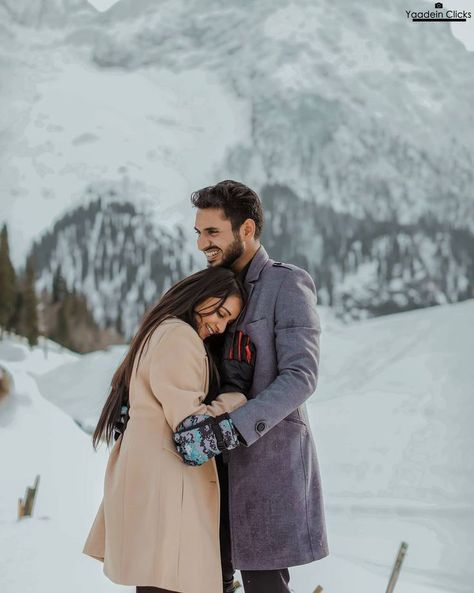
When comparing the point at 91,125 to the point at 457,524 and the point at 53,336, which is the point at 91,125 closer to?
the point at 53,336

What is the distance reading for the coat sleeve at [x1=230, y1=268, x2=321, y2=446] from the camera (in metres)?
1.08

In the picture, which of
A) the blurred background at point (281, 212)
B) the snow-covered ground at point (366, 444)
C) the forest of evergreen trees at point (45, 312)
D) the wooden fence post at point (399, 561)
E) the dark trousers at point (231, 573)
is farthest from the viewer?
the forest of evergreen trees at point (45, 312)

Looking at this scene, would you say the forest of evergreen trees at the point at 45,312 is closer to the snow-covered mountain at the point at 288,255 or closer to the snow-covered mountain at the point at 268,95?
the snow-covered mountain at the point at 288,255

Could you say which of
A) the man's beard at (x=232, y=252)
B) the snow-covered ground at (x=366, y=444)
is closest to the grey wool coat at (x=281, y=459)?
the man's beard at (x=232, y=252)

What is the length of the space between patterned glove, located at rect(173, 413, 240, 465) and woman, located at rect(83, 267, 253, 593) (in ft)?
0.05

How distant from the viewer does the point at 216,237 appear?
4.23 ft

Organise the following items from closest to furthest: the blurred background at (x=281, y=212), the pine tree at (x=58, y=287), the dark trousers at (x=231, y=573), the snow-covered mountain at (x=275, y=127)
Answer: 1. the dark trousers at (x=231, y=573)
2. the blurred background at (x=281, y=212)
3. the pine tree at (x=58, y=287)
4. the snow-covered mountain at (x=275, y=127)

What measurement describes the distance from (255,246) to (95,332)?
7.40 meters

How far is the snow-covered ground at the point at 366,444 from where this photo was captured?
6156mm

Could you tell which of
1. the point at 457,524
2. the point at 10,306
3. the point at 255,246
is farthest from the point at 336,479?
the point at 255,246

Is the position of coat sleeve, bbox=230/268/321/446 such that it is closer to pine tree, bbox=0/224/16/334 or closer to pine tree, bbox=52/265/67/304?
pine tree, bbox=0/224/16/334

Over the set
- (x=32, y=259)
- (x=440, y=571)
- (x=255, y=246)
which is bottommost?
(x=440, y=571)

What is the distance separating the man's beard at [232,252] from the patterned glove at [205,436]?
346 mm

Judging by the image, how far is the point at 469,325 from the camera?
9852mm
